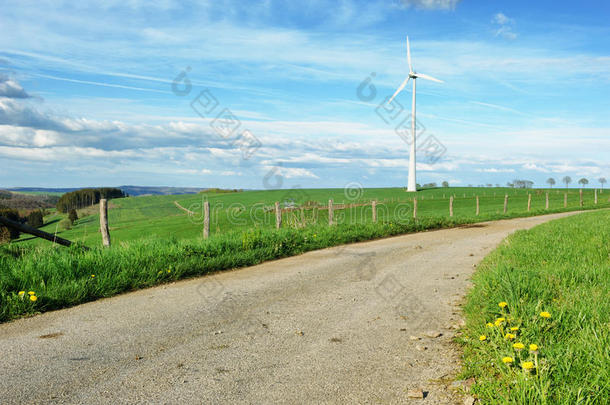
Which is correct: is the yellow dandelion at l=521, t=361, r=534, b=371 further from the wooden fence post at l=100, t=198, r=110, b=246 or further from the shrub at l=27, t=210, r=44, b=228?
the shrub at l=27, t=210, r=44, b=228

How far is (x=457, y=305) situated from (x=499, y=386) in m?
3.28

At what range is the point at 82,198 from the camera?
11825cm

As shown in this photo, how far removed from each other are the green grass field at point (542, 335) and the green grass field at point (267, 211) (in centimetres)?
1383

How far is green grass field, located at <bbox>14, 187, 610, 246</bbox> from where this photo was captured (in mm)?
37534

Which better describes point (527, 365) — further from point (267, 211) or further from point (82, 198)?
point (82, 198)

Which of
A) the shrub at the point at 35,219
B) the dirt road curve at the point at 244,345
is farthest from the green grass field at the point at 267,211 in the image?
the dirt road curve at the point at 244,345

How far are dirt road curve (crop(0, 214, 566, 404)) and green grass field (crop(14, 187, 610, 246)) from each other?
12457 millimetres

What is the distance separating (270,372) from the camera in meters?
4.57

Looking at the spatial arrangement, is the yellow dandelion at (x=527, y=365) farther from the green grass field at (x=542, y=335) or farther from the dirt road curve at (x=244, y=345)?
the dirt road curve at (x=244, y=345)

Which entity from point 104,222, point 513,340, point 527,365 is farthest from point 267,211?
point 527,365

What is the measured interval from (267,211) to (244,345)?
2218 cm

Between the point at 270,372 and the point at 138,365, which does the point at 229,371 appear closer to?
the point at 270,372

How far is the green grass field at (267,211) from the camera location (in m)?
37.5

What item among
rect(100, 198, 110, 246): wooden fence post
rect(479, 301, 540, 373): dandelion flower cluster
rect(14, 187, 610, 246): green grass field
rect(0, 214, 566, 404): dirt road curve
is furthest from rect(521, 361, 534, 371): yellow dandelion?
rect(14, 187, 610, 246): green grass field
